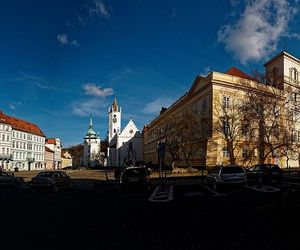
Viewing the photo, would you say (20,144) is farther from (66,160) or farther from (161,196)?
(161,196)

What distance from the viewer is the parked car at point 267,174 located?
2859 centimetres

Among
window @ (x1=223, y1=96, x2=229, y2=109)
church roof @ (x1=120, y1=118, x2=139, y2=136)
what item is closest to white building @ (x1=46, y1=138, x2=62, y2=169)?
church roof @ (x1=120, y1=118, x2=139, y2=136)

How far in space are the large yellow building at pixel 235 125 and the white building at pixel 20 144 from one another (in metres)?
70.1

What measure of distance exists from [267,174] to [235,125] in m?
25.0

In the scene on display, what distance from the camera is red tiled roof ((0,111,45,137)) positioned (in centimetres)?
11506

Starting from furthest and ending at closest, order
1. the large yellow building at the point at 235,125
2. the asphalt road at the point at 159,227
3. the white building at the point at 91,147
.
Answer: the white building at the point at 91,147
the large yellow building at the point at 235,125
the asphalt road at the point at 159,227

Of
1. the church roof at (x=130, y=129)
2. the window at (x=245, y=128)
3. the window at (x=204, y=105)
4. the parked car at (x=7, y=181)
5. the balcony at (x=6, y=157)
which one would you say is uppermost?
the church roof at (x=130, y=129)

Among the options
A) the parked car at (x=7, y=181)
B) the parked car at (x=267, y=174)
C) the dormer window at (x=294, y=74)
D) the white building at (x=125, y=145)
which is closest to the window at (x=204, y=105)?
the dormer window at (x=294, y=74)

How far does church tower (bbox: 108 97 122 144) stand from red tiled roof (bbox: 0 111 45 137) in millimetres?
25675

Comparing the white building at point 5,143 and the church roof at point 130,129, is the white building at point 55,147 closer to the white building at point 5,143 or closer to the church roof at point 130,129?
the church roof at point 130,129

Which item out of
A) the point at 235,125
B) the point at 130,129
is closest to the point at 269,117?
the point at 235,125

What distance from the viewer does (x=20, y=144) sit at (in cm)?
12112

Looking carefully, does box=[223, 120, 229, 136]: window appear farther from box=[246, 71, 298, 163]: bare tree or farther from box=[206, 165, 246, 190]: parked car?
box=[206, 165, 246, 190]: parked car

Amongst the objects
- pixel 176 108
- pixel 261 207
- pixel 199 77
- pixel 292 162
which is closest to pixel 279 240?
pixel 261 207
